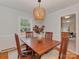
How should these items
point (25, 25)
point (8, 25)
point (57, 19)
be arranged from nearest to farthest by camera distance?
point (8, 25) < point (57, 19) < point (25, 25)

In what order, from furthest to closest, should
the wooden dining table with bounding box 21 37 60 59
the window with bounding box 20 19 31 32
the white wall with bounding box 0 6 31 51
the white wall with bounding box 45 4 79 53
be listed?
the window with bounding box 20 19 31 32, the white wall with bounding box 0 6 31 51, the white wall with bounding box 45 4 79 53, the wooden dining table with bounding box 21 37 60 59

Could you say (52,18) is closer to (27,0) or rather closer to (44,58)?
(27,0)

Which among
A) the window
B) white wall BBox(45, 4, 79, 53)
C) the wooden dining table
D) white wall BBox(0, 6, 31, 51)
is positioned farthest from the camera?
the window

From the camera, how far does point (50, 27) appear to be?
7105mm

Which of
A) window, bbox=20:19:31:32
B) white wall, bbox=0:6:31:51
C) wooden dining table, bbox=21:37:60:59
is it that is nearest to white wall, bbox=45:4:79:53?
window, bbox=20:19:31:32

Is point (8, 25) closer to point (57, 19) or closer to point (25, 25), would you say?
point (25, 25)

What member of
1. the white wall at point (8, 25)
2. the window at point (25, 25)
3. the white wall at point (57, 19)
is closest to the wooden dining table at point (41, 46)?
the white wall at point (57, 19)

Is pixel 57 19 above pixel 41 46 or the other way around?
Result: above

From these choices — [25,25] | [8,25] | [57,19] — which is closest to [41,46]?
[8,25]

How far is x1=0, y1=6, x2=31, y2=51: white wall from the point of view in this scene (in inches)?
199

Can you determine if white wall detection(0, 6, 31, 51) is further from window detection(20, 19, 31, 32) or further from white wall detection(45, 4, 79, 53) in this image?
white wall detection(45, 4, 79, 53)

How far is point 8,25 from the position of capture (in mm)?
5414

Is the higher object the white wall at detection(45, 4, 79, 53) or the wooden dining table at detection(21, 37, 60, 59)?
the white wall at detection(45, 4, 79, 53)

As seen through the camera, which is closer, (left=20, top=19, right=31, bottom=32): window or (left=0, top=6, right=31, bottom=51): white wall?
(left=0, top=6, right=31, bottom=51): white wall
